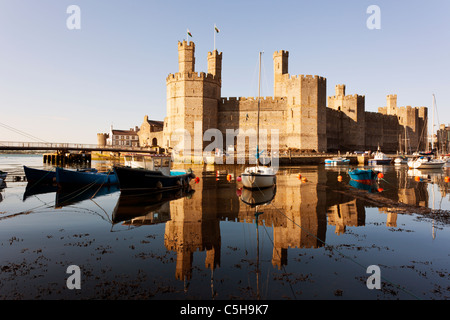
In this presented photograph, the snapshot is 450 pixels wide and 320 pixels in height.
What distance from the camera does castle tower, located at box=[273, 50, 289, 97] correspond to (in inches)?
2142

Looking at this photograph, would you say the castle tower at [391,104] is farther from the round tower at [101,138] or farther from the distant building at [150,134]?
the round tower at [101,138]

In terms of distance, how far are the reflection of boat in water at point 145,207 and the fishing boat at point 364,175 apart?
40.5ft

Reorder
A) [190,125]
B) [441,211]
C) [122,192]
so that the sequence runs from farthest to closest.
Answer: [190,125]
[122,192]
[441,211]

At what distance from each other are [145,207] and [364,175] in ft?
52.9

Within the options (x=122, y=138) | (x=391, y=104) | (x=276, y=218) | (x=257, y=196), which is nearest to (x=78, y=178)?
(x=257, y=196)

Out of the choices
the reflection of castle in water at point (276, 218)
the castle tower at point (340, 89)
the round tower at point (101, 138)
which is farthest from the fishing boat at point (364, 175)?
the round tower at point (101, 138)

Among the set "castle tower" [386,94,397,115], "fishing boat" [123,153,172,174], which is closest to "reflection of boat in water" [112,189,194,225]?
"fishing boat" [123,153,172,174]

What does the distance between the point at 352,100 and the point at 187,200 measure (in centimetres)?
5347

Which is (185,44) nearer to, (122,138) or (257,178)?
(257,178)

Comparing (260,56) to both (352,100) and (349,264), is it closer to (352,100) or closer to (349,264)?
(349,264)
